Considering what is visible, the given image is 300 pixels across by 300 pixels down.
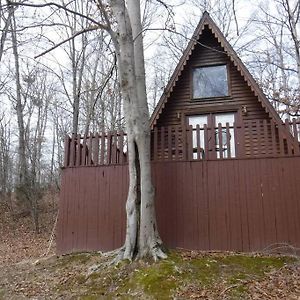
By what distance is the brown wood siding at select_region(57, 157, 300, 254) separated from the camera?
22.3ft

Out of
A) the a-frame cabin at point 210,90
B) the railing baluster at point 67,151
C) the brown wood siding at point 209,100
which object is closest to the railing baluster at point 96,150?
the railing baluster at point 67,151

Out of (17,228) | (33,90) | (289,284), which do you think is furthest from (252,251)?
(33,90)

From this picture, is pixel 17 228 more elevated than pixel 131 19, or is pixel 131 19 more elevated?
pixel 131 19

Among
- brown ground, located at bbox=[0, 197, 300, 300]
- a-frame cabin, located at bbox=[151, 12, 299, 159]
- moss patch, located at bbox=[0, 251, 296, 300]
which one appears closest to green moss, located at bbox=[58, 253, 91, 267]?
brown ground, located at bbox=[0, 197, 300, 300]

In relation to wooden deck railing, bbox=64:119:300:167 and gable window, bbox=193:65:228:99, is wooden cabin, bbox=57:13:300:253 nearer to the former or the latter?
wooden deck railing, bbox=64:119:300:167

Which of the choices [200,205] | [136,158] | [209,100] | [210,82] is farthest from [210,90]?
[136,158]

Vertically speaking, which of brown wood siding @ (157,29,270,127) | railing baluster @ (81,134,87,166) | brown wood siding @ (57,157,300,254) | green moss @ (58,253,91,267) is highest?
brown wood siding @ (157,29,270,127)

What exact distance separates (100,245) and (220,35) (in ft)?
22.5

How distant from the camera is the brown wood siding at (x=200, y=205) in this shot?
22.3ft

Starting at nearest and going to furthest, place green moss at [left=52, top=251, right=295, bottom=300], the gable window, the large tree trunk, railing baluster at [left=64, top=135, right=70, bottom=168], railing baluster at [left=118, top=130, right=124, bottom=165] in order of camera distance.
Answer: green moss at [left=52, top=251, right=295, bottom=300], the large tree trunk, railing baluster at [left=118, top=130, right=124, bottom=165], railing baluster at [left=64, top=135, right=70, bottom=168], the gable window

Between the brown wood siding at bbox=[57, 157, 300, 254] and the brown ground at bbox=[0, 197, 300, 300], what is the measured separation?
0.51 m

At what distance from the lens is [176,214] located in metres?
7.21

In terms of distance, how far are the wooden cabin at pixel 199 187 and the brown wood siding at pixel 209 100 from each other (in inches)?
109

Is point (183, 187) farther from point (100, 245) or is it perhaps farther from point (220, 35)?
point (220, 35)
